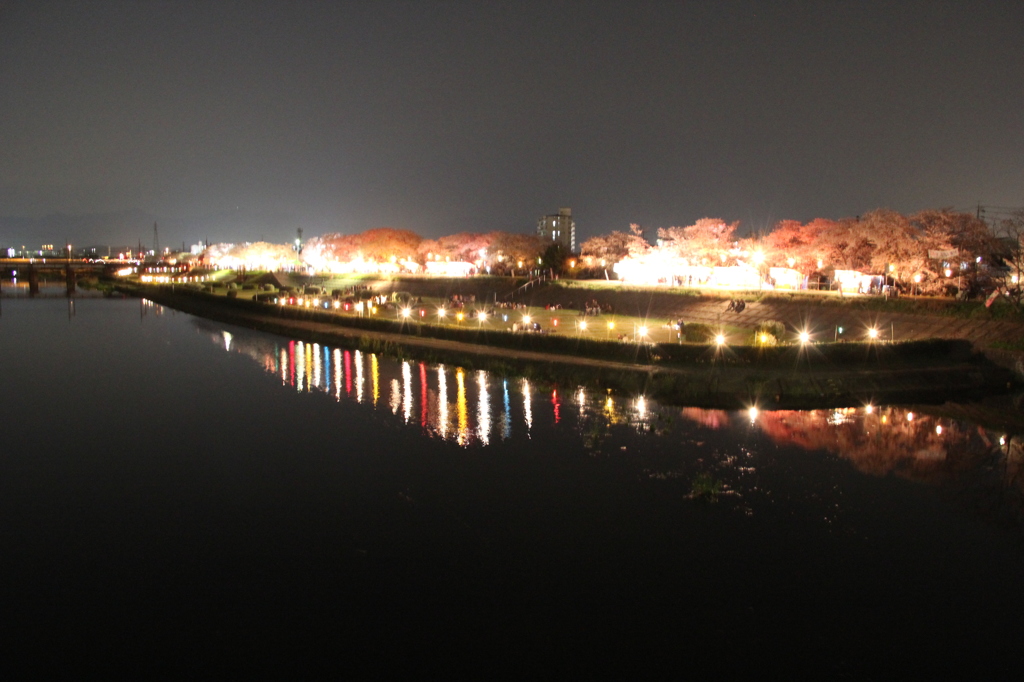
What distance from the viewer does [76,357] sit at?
28891 millimetres

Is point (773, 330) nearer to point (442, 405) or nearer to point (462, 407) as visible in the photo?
point (462, 407)

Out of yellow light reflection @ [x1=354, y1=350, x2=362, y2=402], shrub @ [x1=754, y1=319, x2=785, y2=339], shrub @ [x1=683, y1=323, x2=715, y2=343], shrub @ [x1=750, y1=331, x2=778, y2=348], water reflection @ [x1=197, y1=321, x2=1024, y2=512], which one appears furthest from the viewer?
shrub @ [x1=754, y1=319, x2=785, y2=339]

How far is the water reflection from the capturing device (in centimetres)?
1503

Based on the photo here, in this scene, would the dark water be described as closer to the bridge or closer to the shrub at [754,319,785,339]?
the shrub at [754,319,785,339]

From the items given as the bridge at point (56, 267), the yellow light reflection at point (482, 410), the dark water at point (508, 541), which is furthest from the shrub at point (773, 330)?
the bridge at point (56, 267)

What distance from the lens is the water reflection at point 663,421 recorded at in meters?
15.0

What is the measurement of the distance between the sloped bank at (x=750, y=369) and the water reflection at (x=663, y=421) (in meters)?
0.77

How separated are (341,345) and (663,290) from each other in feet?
61.6

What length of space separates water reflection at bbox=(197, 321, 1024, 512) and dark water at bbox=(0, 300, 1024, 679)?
11cm

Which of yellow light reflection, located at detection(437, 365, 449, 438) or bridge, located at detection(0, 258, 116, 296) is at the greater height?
bridge, located at detection(0, 258, 116, 296)

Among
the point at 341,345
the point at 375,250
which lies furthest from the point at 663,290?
the point at 375,250

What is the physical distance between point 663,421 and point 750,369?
4822mm

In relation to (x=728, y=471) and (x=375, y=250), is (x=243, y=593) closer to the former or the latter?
(x=728, y=471)

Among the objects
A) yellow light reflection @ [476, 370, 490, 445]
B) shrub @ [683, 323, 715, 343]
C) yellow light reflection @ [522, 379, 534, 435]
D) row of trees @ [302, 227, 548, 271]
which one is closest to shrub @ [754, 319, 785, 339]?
shrub @ [683, 323, 715, 343]
